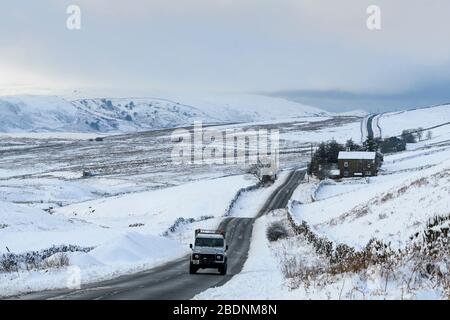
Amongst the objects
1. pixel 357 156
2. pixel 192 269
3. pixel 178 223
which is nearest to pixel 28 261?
pixel 192 269

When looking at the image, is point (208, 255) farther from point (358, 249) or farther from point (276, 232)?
point (276, 232)

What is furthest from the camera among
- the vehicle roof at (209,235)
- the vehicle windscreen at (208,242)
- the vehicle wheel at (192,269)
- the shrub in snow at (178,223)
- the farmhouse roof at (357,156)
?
the farmhouse roof at (357,156)

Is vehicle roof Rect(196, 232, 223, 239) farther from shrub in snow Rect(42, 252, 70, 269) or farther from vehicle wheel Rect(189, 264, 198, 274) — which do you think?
shrub in snow Rect(42, 252, 70, 269)

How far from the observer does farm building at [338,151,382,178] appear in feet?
384

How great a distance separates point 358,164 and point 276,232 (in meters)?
61.8

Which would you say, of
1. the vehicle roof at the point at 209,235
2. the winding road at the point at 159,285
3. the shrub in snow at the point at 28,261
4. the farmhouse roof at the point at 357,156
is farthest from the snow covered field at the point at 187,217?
the farmhouse roof at the point at 357,156

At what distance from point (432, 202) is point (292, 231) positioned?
2649 centimetres

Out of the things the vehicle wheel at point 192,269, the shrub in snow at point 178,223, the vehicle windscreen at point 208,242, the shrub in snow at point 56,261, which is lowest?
the shrub in snow at point 178,223

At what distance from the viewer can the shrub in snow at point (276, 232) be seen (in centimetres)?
5819

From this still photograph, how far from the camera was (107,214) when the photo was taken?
88.6m

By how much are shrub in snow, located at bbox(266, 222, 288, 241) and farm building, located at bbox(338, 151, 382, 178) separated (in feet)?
179

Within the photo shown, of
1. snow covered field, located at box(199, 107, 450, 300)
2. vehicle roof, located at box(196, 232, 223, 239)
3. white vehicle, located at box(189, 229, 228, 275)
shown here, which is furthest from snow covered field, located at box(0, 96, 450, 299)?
vehicle roof, located at box(196, 232, 223, 239)

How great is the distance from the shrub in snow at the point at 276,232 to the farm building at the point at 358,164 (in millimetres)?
54422

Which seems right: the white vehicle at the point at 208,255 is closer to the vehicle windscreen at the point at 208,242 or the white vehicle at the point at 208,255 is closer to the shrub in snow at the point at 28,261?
the vehicle windscreen at the point at 208,242
